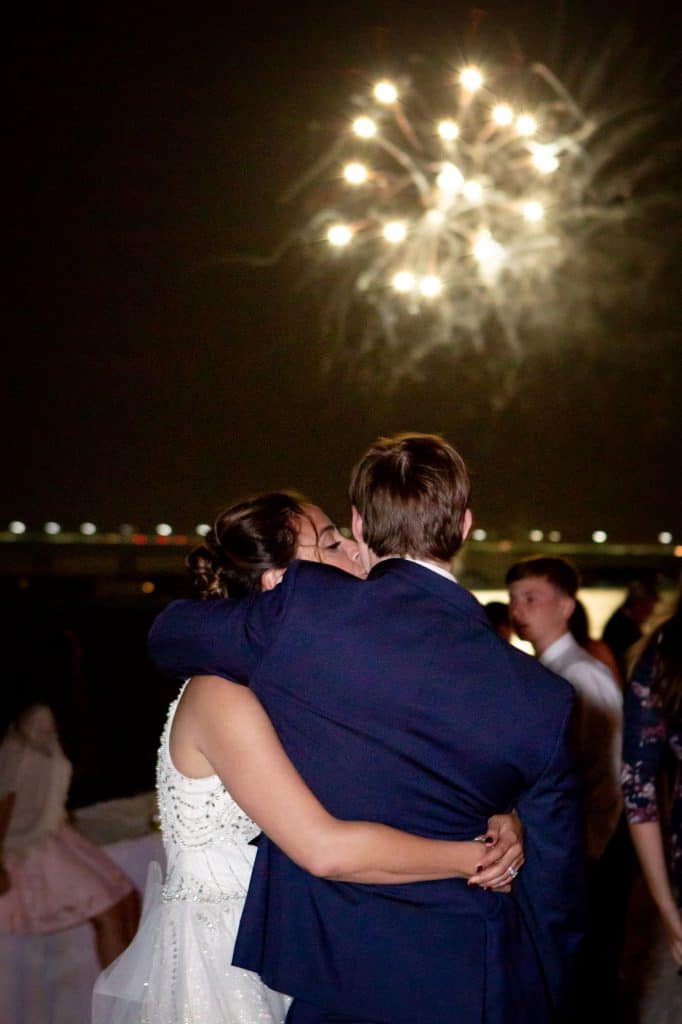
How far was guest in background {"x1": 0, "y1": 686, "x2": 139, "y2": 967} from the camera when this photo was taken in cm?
298

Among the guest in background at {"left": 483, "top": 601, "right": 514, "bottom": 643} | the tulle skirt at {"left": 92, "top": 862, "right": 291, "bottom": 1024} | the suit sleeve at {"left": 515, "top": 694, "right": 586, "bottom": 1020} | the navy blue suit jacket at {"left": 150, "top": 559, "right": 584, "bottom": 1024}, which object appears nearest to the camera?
the navy blue suit jacket at {"left": 150, "top": 559, "right": 584, "bottom": 1024}

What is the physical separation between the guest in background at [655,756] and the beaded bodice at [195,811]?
3.09ft

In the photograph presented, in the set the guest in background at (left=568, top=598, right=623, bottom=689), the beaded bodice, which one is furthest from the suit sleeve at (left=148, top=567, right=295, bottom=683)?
the guest in background at (left=568, top=598, right=623, bottom=689)

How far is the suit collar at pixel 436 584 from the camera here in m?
1.52

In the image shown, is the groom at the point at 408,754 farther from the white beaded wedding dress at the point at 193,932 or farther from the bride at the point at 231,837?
the white beaded wedding dress at the point at 193,932

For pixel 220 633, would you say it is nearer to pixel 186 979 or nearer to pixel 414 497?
pixel 414 497

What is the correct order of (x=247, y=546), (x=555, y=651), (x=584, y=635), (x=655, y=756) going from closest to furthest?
1. (x=247, y=546)
2. (x=655, y=756)
3. (x=555, y=651)
4. (x=584, y=635)

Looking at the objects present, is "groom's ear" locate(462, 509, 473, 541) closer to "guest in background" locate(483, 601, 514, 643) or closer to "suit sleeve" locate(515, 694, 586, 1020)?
"suit sleeve" locate(515, 694, 586, 1020)

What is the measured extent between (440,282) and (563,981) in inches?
281

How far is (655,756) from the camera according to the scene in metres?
2.45

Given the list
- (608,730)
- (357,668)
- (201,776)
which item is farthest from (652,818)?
(357,668)

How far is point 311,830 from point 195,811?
0.49 m

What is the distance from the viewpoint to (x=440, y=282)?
8.30 metres

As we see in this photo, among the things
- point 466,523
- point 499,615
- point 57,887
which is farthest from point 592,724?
point 499,615
